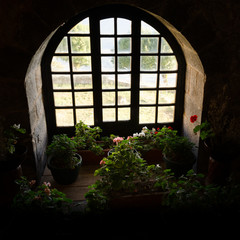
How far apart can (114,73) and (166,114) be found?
877mm

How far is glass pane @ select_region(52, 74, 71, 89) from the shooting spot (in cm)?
330

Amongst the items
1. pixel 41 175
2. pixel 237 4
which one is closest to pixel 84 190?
pixel 41 175

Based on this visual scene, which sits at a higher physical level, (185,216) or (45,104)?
(45,104)

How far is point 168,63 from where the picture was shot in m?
3.39

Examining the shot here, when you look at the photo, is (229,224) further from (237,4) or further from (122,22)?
(122,22)

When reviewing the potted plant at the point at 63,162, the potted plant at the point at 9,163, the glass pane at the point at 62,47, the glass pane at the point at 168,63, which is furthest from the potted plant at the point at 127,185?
the glass pane at the point at 62,47

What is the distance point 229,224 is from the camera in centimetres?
240

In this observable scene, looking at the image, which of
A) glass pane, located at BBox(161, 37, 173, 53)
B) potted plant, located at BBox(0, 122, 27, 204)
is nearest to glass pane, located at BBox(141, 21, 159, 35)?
glass pane, located at BBox(161, 37, 173, 53)

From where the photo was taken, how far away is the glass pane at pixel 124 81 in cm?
338

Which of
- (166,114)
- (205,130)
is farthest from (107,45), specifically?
(205,130)

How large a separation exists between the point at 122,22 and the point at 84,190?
6.21 feet

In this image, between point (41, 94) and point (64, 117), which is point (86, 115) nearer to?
point (64, 117)

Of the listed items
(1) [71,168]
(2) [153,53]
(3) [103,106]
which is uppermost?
(2) [153,53]

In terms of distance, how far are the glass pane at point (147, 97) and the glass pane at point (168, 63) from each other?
0.33m
